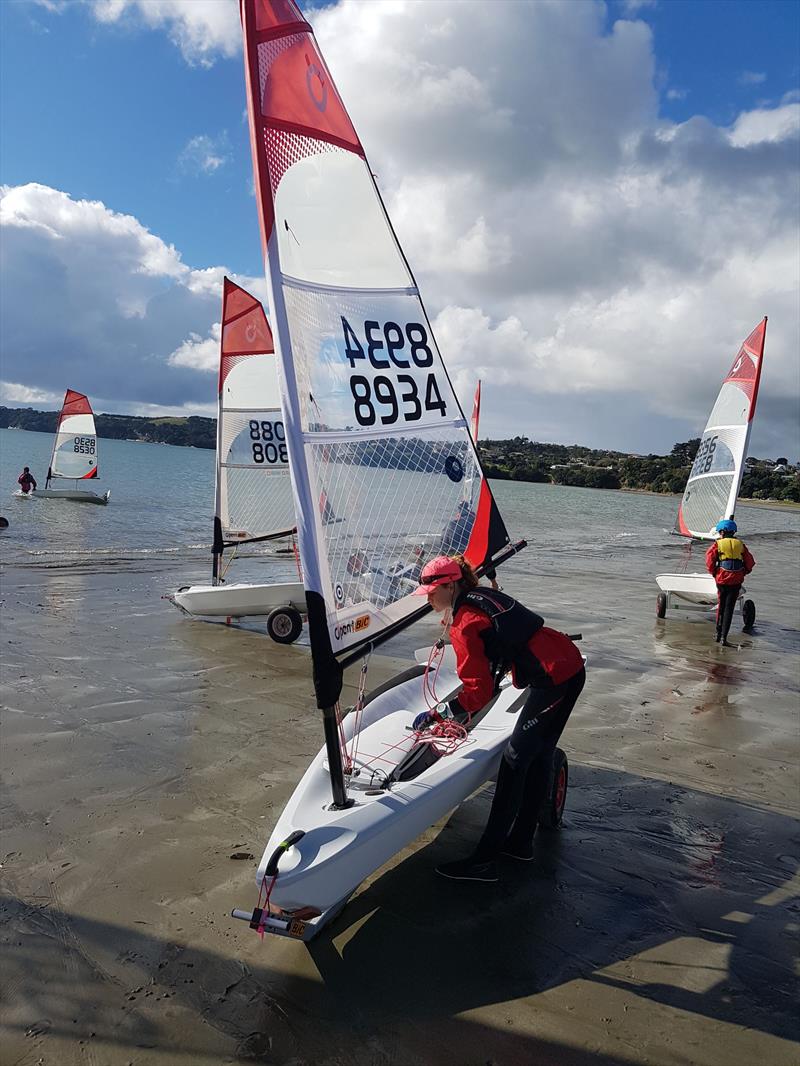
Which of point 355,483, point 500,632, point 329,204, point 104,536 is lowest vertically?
point 104,536

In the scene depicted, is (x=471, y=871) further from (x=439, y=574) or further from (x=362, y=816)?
(x=439, y=574)

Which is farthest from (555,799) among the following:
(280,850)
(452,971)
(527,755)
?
(280,850)

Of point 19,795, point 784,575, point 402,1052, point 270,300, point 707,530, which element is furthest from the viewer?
point 784,575

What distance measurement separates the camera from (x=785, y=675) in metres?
8.12

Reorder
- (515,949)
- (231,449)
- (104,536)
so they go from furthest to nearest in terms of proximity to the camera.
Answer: (104,536) < (231,449) < (515,949)

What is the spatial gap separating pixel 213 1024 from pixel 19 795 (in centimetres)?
226

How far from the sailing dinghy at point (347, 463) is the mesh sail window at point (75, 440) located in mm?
28197

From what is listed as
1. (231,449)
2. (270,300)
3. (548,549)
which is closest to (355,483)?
(270,300)

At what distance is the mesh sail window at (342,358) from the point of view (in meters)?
3.49

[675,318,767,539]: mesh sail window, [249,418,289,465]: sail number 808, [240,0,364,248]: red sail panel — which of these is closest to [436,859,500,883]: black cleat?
[240,0,364,248]: red sail panel

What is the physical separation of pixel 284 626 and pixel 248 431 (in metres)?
3.16

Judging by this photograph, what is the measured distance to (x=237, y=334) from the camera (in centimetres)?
1021

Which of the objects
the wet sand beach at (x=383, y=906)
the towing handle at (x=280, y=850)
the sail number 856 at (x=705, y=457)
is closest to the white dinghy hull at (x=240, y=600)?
the wet sand beach at (x=383, y=906)

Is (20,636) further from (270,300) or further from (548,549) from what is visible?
(548,549)
